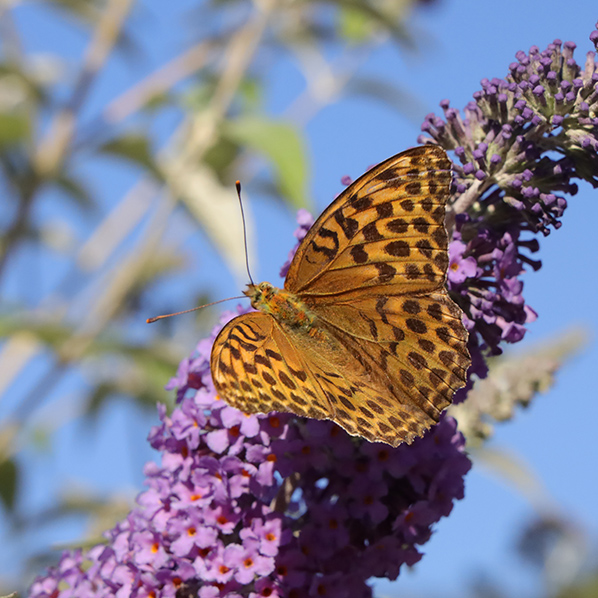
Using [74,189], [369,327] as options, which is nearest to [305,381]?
[369,327]

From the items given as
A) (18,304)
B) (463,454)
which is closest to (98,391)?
(18,304)

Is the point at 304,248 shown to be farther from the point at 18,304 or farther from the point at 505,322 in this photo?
the point at 18,304

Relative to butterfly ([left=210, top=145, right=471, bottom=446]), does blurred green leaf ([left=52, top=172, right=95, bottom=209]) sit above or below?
above

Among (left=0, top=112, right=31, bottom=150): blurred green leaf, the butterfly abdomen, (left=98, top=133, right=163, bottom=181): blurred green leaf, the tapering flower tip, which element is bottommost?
the butterfly abdomen

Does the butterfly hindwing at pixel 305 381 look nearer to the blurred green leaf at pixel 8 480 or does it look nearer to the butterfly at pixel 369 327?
the butterfly at pixel 369 327

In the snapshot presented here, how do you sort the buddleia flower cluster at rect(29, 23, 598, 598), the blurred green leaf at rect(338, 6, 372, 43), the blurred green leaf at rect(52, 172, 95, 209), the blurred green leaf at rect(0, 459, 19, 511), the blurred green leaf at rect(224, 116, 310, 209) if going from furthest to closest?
the blurred green leaf at rect(338, 6, 372, 43) → the blurred green leaf at rect(52, 172, 95, 209) → the blurred green leaf at rect(0, 459, 19, 511) → the blurred green leaf at rect(224, 116, 310, 209) → the buddleia flower cluster at rect(29, 23, 598, 598)

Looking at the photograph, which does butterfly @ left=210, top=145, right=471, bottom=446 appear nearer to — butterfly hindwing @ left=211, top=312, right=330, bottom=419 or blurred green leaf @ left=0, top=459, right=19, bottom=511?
butterfly hindwing @ left=211, top=312, right=330, bottom=419

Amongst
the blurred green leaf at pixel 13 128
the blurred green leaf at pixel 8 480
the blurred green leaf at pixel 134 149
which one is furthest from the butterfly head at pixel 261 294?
the blurred green leaf at pixel 8 480

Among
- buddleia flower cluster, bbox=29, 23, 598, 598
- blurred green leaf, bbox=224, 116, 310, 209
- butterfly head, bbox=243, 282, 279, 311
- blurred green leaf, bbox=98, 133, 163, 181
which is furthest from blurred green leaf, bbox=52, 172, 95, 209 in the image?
buddleia flower cluster, bbox=29, 23, 598, 598
